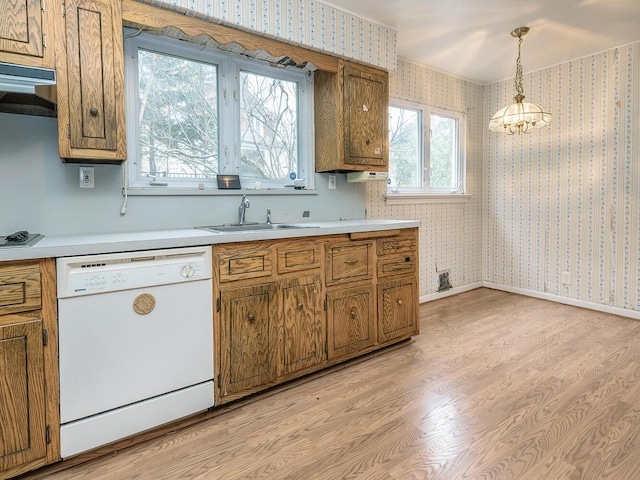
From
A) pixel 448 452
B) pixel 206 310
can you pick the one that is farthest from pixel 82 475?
pixel 448 452

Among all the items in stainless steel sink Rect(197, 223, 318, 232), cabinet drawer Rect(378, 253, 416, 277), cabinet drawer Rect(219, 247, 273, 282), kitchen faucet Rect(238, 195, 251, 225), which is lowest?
cabinet drawer Rect(378, 253, 416, 277)

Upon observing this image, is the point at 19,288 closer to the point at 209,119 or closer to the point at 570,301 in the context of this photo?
the point at 209,119

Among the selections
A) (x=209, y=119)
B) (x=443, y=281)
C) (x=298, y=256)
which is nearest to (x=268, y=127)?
(x=209, y=119)

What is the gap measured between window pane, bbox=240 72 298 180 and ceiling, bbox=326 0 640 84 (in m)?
0.73

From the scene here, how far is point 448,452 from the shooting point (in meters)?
1.66

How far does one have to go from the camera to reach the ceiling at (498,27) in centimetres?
274

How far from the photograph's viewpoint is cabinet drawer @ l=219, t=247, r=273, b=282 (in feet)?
6.46

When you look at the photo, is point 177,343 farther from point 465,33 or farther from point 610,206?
point 610,206

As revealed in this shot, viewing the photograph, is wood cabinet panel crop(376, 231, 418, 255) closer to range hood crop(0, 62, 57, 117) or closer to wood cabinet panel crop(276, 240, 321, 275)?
wood cabinet panel crop(276, 240, 321, 275)

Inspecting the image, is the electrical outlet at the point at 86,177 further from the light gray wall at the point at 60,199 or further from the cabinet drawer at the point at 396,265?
the cabinet drawer at the point at 396,265

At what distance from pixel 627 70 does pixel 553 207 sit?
1.38 m

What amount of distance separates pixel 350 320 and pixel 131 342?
1354 millimetres

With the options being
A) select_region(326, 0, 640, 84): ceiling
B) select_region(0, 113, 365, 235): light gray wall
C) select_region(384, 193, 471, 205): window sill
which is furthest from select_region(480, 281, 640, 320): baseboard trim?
select_region(0, 113, 365, 235): light gray wall

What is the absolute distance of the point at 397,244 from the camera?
2.81 m
